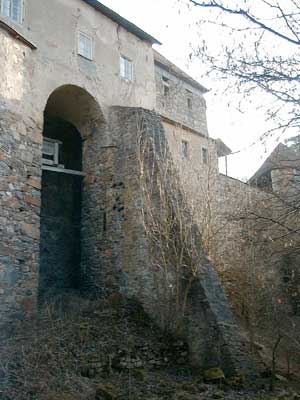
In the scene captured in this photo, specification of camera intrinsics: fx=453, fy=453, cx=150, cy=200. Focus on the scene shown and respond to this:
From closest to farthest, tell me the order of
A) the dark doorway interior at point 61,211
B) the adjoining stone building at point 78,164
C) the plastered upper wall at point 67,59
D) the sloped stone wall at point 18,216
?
the sloped stone wall at point 18,216 → the adjoining stone building at point 78,164 → the plastered upper wall at point 67,59 → the dark doorway interior at point 61,211

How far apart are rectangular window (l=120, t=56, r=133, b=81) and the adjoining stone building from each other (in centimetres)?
4

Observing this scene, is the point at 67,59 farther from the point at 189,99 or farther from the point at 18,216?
the point at 189,99

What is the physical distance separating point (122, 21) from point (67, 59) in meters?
3.27

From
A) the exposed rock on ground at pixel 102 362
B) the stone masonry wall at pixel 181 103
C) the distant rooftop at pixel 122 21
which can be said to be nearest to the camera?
the exposed rock on ground at pixel 102 362

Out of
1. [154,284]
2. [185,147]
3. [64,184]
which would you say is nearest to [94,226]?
[64,184]

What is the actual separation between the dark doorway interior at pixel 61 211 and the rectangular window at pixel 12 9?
3546 mm

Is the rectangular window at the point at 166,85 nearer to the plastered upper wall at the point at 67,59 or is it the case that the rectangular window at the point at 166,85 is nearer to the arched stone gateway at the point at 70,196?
the plastered upper wall at the point at 67,59

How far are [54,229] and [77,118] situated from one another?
3.61 metres

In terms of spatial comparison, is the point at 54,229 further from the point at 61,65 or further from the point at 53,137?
the point at 61,65

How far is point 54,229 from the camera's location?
14469 mm

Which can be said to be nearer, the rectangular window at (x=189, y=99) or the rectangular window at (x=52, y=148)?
the rectangular window at (x=52, y=148)

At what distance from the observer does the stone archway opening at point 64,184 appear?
1387 cm

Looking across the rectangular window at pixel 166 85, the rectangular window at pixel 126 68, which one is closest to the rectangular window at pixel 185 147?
the rectangular window at pixel 166 85

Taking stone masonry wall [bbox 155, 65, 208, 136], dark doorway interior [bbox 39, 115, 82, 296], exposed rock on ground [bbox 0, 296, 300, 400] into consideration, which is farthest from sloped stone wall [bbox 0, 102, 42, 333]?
stone masonry wall [bbox 155, 65, 208, 136]
